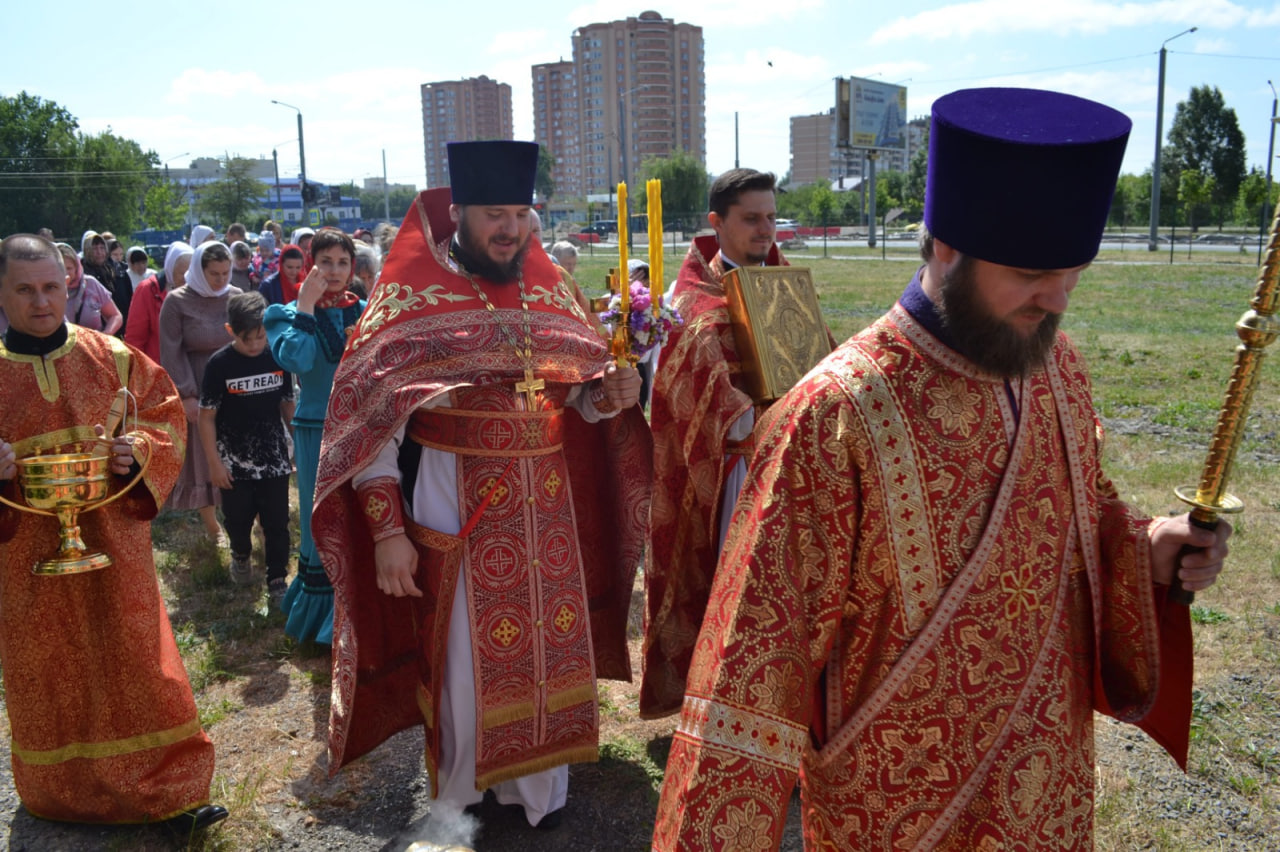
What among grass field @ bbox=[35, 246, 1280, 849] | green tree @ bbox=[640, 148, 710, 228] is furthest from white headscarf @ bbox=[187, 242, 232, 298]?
green tree @ bbox=[640, 148, 710, 228]

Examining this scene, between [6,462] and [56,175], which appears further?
[56,175]

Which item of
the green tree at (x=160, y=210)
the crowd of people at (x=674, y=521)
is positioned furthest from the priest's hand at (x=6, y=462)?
the green tree at (x=160, y=210)

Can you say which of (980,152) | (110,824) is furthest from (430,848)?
(110,824)

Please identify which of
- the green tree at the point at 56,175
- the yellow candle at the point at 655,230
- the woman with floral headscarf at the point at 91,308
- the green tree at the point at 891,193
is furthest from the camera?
the green tree at the point at 891,193

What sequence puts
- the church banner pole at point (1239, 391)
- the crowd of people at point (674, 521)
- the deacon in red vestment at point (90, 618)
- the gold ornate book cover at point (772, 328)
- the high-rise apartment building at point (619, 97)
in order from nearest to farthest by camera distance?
the church banner pole at point (1239, 391)
the crowd of people at point (674, 521)
the deacon in red vestment at point (90, 618)
the gold ornate book cover at point (772, 328)
the high-rise apartment building at point (619, 97)

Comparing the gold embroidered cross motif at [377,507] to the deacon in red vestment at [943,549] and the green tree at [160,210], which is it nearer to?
the deacon in red vestment at [943,549]

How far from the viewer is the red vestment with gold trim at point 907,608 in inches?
72.5

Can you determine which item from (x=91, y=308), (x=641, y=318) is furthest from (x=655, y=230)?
(x=91, y=308)

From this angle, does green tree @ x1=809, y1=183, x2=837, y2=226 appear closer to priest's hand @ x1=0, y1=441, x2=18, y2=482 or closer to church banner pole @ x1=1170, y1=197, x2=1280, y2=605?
priest's hand @ x1=0, y1=441, x2=18, y2=482

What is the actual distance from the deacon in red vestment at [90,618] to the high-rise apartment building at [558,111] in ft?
353

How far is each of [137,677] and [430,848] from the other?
2.50 metres

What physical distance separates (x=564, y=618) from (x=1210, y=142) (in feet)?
176

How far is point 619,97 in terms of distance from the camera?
93.3 metres

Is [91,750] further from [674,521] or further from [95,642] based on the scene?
[674,521]
